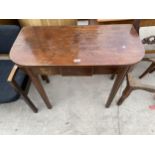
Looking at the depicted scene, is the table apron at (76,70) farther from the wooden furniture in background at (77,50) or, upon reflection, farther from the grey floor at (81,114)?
the grey floor at (81,114)

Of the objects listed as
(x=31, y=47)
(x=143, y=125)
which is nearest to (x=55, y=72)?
(x=31, y=47)

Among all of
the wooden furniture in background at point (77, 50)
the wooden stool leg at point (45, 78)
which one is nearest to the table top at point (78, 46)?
the wooden furniture in background at point (77, 50)

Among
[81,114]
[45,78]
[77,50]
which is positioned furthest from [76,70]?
[45,78]

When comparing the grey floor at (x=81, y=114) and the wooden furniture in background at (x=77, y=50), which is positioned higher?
the wooden furniture in background at (x=77, y=50)

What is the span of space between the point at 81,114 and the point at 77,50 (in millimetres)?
768

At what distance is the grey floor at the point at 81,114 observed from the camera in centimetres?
144

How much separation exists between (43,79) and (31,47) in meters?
0.79

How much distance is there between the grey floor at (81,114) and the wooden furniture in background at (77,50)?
0.49m

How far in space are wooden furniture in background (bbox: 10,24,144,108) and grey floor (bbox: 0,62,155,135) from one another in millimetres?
486

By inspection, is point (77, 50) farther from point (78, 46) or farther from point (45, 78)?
point (45, 78)

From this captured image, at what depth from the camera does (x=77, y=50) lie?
1002 mm

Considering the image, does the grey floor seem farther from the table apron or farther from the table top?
the table top
